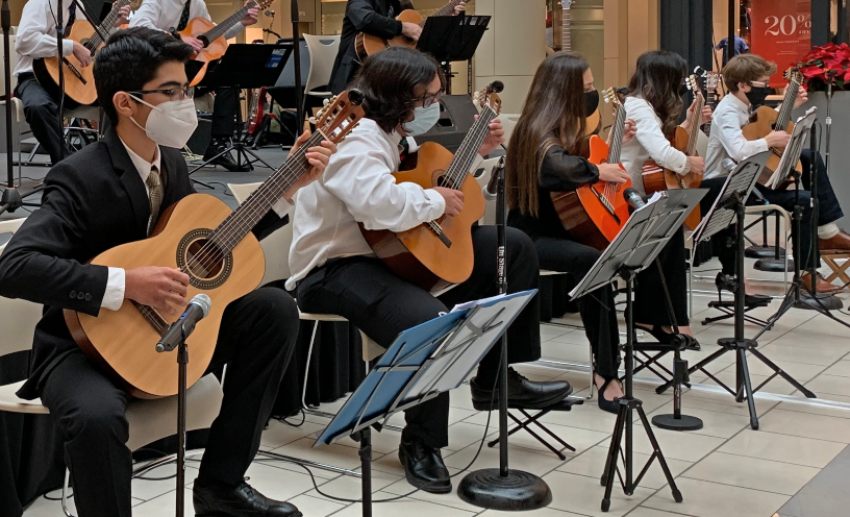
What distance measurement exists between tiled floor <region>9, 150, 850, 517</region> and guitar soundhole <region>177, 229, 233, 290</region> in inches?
38.0

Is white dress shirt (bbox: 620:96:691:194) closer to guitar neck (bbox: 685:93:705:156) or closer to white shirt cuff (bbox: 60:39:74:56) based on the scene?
guitar neck (bbox: 685:93:705:156)

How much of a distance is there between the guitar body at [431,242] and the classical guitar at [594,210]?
78 cm

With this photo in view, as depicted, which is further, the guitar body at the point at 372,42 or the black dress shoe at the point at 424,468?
the guitar body at the point at 372,42

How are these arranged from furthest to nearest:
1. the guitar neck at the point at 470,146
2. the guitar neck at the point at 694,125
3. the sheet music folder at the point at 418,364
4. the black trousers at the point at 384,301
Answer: the guitar neck at the point at 694,125
the guitar neck at the point at 470,146
the black trousers at the point at 384,301
the sheet music folder at the point at 418,364

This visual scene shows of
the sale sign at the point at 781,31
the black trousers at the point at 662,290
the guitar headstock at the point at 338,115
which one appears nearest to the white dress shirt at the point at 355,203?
the guitar headstock at the point at 338,115

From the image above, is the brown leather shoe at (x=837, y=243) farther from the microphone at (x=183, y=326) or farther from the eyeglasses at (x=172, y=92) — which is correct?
the microphone at (x=183, y=326)

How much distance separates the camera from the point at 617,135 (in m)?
5.27

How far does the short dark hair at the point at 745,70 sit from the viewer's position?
698 cm

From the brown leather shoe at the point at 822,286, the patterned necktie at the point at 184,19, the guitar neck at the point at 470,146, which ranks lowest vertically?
the brown leather shoe at the point at 822,286

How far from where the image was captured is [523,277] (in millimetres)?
4324

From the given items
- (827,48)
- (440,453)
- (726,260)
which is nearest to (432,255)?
(440,453)

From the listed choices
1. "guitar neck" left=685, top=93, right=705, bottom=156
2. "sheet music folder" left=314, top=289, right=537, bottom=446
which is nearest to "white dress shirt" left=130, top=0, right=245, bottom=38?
"guitar neck" left=685, top=93, right=705, bottom=156

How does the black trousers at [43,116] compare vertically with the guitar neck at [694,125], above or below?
above

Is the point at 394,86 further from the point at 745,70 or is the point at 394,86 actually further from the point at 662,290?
the point at 745,70
